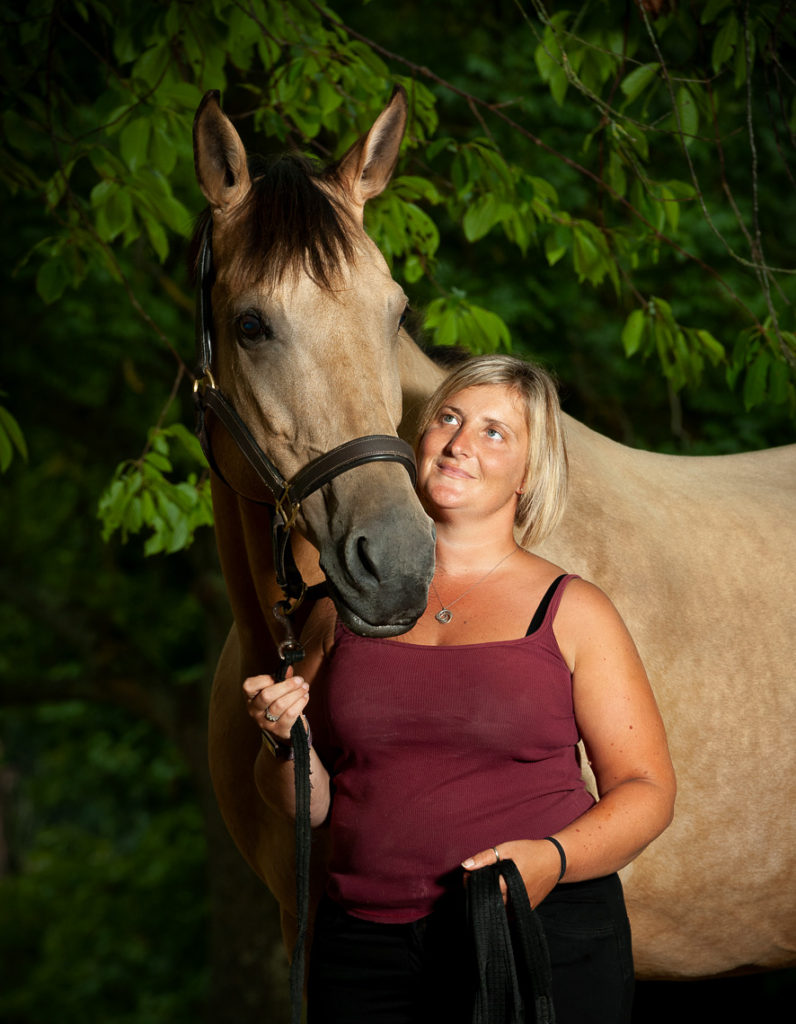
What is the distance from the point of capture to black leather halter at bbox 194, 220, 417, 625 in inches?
74.4

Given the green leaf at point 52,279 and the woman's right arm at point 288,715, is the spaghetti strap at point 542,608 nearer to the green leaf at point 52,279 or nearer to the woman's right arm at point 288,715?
the woman's right arm at point 288,715

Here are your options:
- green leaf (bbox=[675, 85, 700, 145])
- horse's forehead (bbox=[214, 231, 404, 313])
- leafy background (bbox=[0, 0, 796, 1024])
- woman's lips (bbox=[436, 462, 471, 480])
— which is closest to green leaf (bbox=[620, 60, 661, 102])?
leafy background (bbox=[0, 0, 796, 1024])

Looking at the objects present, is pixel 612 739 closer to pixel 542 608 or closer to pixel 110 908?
pixel 542 608

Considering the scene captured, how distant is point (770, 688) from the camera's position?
2752mm

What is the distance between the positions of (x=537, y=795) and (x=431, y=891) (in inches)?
9.7

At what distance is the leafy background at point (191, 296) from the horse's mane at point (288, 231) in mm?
776

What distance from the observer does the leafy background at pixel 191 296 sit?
321 cm

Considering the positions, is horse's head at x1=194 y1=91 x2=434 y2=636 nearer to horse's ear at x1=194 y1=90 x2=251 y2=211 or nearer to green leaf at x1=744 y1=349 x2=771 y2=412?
horse's ear at x1=194 y1=90 x2=251 y2=211

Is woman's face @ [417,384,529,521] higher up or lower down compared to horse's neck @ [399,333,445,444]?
lower down

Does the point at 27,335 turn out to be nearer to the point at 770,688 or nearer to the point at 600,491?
the point at 600,491

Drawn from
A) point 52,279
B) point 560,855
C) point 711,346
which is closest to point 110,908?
point 52,279

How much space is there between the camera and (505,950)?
150 centimetres

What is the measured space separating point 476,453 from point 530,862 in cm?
76

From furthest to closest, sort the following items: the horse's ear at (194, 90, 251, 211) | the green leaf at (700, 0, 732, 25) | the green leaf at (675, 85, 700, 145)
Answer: the green leaf at (675, 85, 700, 145)
the green leaf at (700, 0, 732, 25)
the horse's ear at (194, 90, 251, 211)
